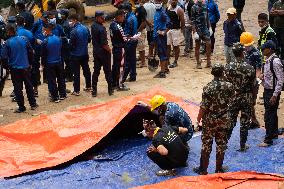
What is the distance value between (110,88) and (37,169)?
165 inches

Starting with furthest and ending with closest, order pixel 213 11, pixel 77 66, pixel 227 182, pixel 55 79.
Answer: pixel 213 11 → pixel 77 66 → pixel 55 79 → pixel 227 182

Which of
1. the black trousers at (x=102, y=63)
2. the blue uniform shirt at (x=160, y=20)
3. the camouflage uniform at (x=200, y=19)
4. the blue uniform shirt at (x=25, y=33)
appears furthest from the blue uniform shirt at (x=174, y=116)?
the camouflage uniform at (x=200, y=19)

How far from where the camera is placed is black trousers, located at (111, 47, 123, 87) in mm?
11625

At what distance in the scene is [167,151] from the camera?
23.5 ft

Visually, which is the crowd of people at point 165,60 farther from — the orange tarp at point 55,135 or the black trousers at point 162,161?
the orange tarp at point 55,135

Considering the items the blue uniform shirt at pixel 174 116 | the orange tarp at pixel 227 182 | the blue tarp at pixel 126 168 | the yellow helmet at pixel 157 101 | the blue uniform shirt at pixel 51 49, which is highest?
the blue uniform shirt at pixel 51 49

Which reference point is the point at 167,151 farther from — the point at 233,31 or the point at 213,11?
the point at 213,11

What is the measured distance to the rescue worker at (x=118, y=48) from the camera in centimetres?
1138

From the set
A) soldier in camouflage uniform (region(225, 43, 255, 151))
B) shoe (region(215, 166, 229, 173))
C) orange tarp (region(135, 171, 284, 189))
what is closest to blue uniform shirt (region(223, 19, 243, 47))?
soldier in camouflage uniform (region(225, 43, 255, 151))

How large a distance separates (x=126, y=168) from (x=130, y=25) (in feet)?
15.9

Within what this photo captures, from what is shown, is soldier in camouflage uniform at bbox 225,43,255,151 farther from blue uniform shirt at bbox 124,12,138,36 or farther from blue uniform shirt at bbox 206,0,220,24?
blue uniform shirt at bbox 206,0,220,24

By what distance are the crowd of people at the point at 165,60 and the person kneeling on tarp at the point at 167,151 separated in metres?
0.01

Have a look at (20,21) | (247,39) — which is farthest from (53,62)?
(247,39)

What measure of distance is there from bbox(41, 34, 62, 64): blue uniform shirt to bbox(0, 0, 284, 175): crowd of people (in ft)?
0.07
